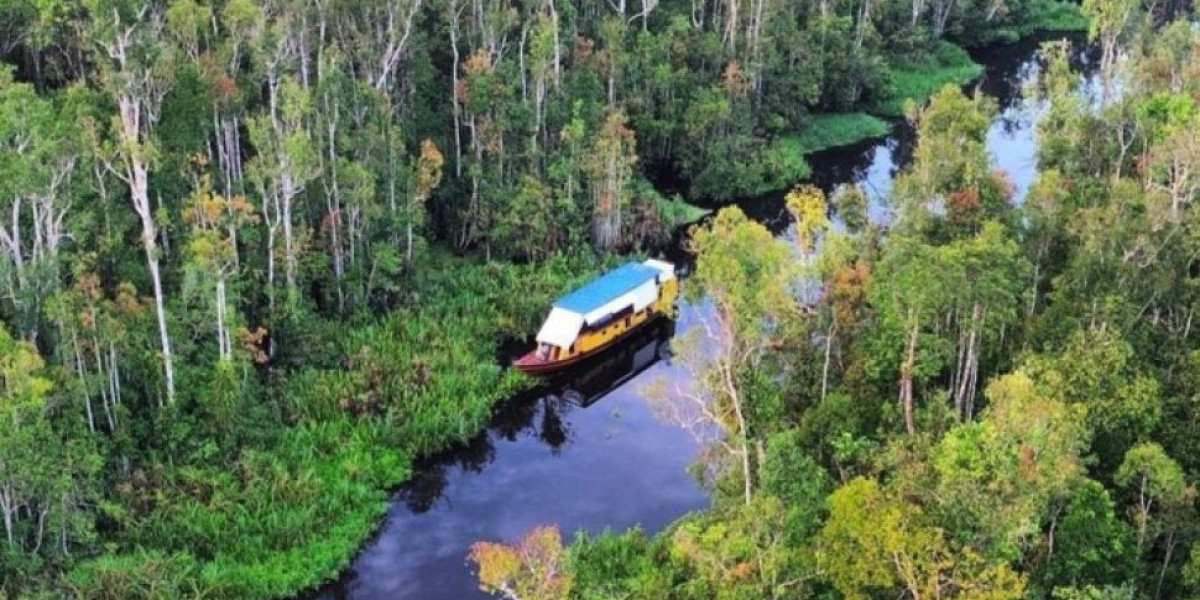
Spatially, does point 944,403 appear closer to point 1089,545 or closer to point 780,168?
point 1089,545

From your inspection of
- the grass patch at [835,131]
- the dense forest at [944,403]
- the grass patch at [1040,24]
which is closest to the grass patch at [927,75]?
the grass patch at [835,131]

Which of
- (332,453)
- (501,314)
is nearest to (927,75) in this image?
(501,314)

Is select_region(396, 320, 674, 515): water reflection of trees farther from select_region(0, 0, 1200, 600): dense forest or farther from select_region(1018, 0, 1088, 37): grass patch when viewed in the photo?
select_region(1018, 0, 1088, 37): grass patch

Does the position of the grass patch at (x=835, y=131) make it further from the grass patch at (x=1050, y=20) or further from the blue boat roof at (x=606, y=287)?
the grass patch at (x=1050, y=20)

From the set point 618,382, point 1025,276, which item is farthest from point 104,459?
point 1025,276

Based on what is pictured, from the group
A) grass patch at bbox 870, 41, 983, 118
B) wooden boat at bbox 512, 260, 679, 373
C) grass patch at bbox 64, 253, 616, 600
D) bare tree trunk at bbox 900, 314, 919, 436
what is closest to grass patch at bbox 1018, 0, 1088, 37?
grass patch at bbox 870, 41, 983, 118

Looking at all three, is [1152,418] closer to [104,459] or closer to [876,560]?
[876,560]

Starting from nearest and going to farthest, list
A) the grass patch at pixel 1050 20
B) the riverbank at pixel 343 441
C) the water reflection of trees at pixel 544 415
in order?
1. the riverbank at pixel 343 441
2. the water reflection of trees at pixel 544 415
3. the grass patch at pixel 1050 20
